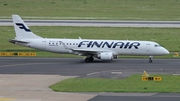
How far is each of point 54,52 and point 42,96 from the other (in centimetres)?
2451

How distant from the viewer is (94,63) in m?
58.8

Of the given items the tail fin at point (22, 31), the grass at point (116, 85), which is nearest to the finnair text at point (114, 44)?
the tail fin at point (22, 31)

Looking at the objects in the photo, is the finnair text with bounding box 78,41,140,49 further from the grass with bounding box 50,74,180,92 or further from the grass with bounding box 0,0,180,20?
the grass with bounding box 0,0,180,20

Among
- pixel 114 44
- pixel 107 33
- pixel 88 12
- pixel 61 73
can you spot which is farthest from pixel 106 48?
Answer: pixel 88 12

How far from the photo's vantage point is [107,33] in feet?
278

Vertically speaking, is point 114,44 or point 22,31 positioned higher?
point 22,31

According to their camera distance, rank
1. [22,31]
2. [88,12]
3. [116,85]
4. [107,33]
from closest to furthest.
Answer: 1. [116,85]
2. [22,31]
3. [107,33]
4. [88,12]

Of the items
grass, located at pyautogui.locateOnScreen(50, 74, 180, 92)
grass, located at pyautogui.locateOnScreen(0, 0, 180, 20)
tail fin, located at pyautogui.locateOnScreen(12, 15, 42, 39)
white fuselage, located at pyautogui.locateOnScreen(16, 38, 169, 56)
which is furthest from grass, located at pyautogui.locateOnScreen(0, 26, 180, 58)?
grass, located at pyautogui.locateOnScreen(50, 74, 180, 92)

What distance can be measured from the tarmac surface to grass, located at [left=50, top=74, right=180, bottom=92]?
1.39 meters

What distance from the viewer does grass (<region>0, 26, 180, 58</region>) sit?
78500 mm

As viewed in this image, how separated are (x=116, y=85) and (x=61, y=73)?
30.6 feet

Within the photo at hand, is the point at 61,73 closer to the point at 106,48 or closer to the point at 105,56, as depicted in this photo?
the point at 105,56

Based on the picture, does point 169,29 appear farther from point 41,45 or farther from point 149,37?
point 41,45

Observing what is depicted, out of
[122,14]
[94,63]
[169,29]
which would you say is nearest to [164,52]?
[94,63]
